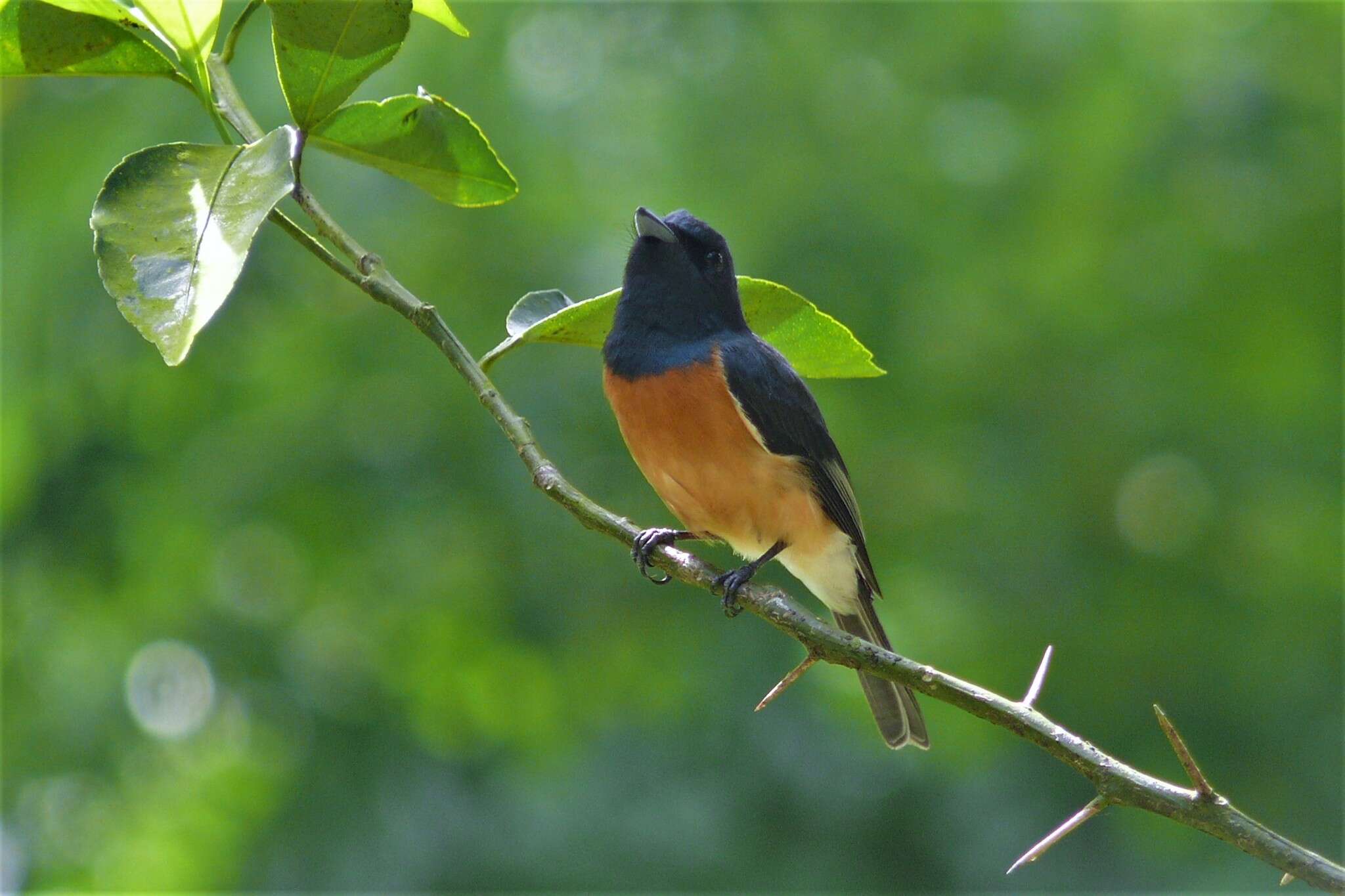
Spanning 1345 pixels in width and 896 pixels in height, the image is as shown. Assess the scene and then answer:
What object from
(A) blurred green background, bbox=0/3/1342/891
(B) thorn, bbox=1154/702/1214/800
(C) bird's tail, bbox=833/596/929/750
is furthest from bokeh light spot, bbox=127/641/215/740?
(B) thorn, bbox=1154/702/1214/800

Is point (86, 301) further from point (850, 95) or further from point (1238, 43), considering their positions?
point (1238, 43)

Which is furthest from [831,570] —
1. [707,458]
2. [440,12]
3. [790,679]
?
[440,12]

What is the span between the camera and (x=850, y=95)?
27.2ft

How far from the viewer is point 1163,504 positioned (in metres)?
9.12

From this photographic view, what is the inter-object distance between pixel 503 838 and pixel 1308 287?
21.4ft

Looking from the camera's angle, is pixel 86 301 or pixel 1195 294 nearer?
pixel 86 301

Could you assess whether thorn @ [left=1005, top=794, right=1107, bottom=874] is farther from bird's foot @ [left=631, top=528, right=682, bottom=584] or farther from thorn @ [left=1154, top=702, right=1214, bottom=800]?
bird's foot @ [left=631, top=528, right=682, bottom=584]

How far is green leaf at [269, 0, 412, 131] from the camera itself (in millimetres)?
2242

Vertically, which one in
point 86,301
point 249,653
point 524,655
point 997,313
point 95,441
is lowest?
point 249,653

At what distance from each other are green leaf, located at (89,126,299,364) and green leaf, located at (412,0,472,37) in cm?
42

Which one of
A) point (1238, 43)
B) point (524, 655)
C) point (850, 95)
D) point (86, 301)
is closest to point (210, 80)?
point (86, 301)

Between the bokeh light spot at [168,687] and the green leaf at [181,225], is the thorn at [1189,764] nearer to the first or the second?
the green leaf at [181,225]

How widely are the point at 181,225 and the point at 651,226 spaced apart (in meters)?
2.11

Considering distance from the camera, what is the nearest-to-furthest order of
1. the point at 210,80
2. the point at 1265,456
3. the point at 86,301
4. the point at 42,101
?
the point at 210,80
the point at 86,301
the point at 42,101
the point at 1265,456
